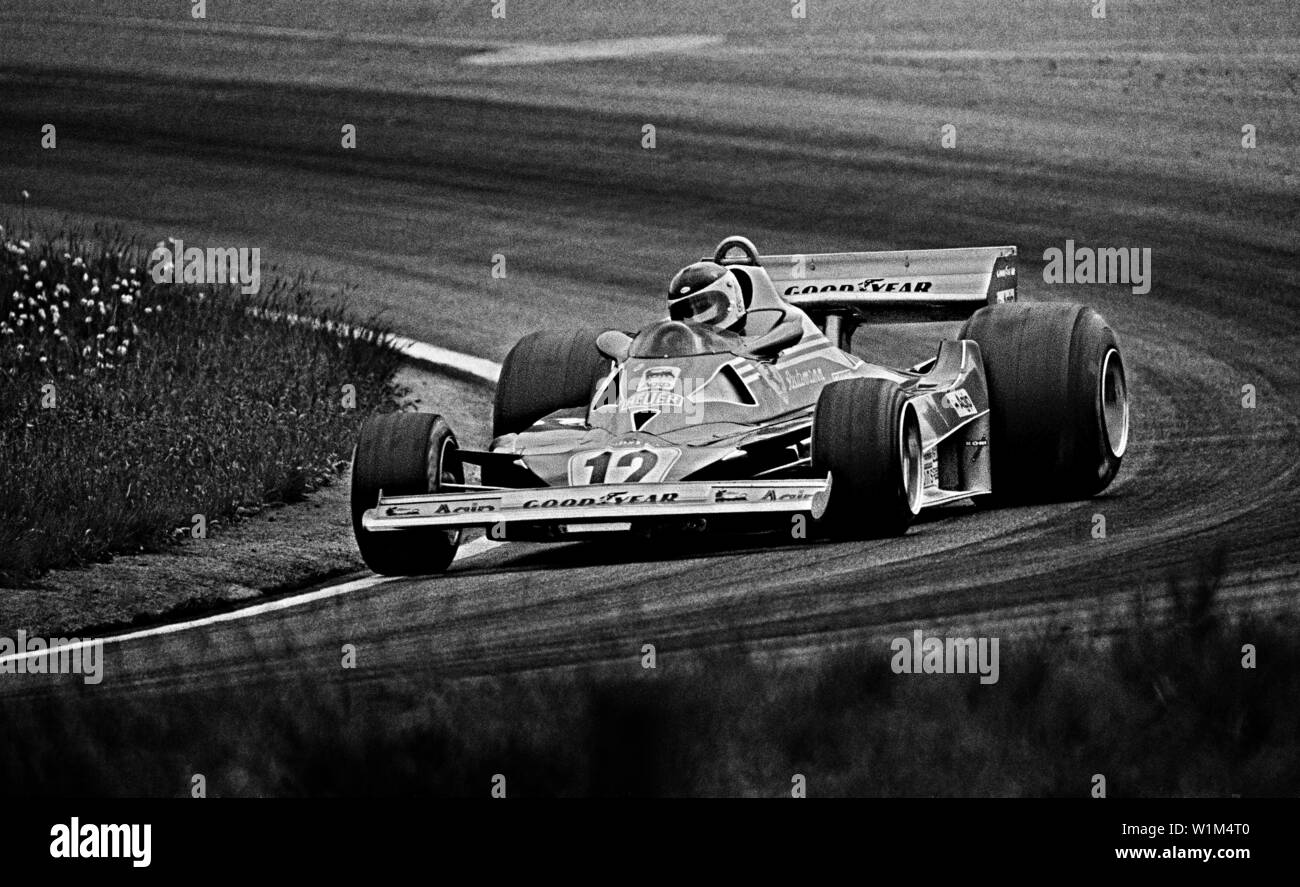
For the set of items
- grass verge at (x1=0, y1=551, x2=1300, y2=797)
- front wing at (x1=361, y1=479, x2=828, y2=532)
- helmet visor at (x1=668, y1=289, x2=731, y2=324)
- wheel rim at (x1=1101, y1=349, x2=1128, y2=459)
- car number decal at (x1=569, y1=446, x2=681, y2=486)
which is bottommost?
grass verge at (x1=0, y1=551, x2=1300, y2=797)

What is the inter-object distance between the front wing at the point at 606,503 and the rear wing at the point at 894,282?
3207mm

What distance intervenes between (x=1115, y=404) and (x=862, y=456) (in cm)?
269

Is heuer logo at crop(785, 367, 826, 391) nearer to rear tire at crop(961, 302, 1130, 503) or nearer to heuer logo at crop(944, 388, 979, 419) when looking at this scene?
heuer logo at crop(944, 388, 979, 419)

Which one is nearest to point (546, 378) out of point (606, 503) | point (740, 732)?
point (606, 503)

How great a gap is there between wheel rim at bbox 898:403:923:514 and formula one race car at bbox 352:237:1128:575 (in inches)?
0.5

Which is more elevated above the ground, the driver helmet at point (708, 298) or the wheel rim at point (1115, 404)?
the driver helmet at point (708, 298)

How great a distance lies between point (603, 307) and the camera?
58.7 ft

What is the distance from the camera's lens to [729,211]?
21250 mm

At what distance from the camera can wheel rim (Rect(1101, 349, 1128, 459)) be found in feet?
40.5

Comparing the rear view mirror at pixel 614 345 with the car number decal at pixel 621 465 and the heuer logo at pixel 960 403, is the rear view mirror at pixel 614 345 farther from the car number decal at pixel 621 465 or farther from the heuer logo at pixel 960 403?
the heuer logo at pixel 960 403

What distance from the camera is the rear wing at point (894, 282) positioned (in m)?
13.3

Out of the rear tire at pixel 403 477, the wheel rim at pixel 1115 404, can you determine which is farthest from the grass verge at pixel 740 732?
the wheel rim at pixel 1115 404

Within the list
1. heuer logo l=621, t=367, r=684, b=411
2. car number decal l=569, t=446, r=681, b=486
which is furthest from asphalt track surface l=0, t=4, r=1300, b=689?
heuer logo l=621, t=367, r=684, b=411

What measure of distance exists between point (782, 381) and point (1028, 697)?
4653 millimetres
